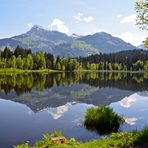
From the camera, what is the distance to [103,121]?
35.6 meters

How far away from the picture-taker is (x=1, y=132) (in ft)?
114

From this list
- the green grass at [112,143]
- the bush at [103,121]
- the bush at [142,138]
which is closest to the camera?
the green grass at [112,143]

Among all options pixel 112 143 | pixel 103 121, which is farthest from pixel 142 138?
pixel 103 121

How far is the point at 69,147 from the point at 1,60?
6403 inches

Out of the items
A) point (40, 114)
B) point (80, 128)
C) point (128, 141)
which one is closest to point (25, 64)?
point (40, 114)

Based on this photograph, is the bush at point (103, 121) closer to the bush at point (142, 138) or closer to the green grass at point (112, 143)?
the green grass at point (112, 143)

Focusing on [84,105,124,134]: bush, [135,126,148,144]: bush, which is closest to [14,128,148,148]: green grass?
[135,126,148,144]: bush

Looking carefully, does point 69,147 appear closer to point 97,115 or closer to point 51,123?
point 97,115

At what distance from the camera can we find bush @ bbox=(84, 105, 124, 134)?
3538cm

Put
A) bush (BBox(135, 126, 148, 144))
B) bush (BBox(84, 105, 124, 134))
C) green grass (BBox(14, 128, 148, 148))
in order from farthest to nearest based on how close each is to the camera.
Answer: bush (BBox(84, 105, 124, 134)) → bush (BBox(135, 126, 148, 144)) → green grass (BBox(14, 128, 148, 148))

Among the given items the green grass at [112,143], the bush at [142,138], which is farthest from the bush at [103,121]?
the bush at [142,138]

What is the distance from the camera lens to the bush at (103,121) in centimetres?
3538

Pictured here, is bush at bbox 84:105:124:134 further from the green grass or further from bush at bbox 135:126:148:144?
bush at bbox 135:126:148:144

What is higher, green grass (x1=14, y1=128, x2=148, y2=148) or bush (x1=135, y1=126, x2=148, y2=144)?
bush (x1=135, y1=126, x2=148, y2=144)
